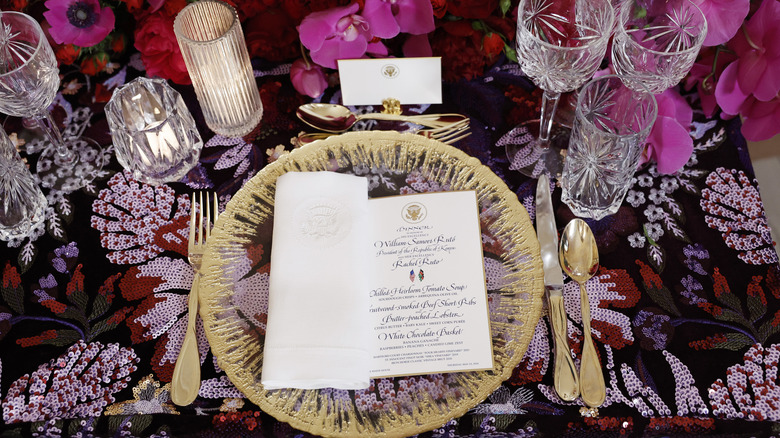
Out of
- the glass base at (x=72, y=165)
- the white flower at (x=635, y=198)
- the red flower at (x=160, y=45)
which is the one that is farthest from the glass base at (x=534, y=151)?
the glass base at (x=72, y=165)

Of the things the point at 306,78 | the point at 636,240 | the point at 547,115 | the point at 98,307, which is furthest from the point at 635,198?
the point at 98,307

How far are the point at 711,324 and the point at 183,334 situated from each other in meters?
0.65

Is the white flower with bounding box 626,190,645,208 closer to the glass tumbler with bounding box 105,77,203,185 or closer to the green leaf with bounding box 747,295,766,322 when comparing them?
the green leaf with bounding box 747,295,766,322

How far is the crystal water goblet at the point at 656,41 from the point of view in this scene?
70cm

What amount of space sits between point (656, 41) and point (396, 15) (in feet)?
1.19

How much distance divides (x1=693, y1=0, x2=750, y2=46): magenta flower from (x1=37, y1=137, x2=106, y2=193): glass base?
0.87m

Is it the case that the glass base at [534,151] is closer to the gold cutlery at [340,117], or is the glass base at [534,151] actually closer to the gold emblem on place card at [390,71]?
the gold cutlery at [340,117]


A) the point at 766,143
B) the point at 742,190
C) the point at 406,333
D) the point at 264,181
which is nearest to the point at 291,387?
the point at 406,333

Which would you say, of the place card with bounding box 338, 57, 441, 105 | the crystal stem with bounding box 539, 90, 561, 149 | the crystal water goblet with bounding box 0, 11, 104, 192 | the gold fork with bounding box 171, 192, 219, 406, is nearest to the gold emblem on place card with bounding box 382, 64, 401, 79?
the place card with bounding box 338, 57, 441, 105

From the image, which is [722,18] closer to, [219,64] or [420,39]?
[420,39]

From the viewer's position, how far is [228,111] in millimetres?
843

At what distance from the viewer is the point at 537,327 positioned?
2.31ft

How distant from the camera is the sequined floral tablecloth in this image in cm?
66

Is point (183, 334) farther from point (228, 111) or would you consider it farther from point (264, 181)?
point (228, 111)
